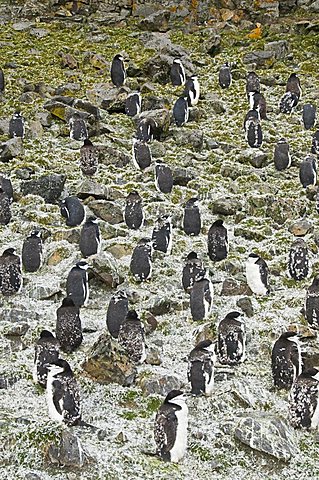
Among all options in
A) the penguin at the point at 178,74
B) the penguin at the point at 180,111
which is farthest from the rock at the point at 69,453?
the penguin at the point at 178,74

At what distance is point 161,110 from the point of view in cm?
1698

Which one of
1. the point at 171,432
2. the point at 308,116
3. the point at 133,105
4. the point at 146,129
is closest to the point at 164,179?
the point at 146,129

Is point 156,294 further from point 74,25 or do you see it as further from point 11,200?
point 74,25

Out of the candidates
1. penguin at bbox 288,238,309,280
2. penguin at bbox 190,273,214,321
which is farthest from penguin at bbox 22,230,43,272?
penguin at bbox 288,238,309,280

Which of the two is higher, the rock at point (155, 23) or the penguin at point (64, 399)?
the rock at point (155, 23)

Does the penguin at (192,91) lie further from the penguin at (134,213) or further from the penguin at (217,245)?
the penguin at (217,245)

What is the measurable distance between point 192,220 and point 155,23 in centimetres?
1349

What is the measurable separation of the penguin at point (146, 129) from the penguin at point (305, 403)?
8.36 metres

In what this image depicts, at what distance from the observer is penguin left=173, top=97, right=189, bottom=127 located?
17.2 m

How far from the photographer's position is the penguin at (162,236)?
12.5 m

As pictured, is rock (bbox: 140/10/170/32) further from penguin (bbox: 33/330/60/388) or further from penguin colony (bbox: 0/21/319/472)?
penguin (bbox: 33/330/60/388)

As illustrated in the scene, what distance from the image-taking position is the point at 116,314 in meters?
10.3

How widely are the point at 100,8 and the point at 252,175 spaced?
45.2 feet

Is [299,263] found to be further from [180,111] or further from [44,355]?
[180,111]
